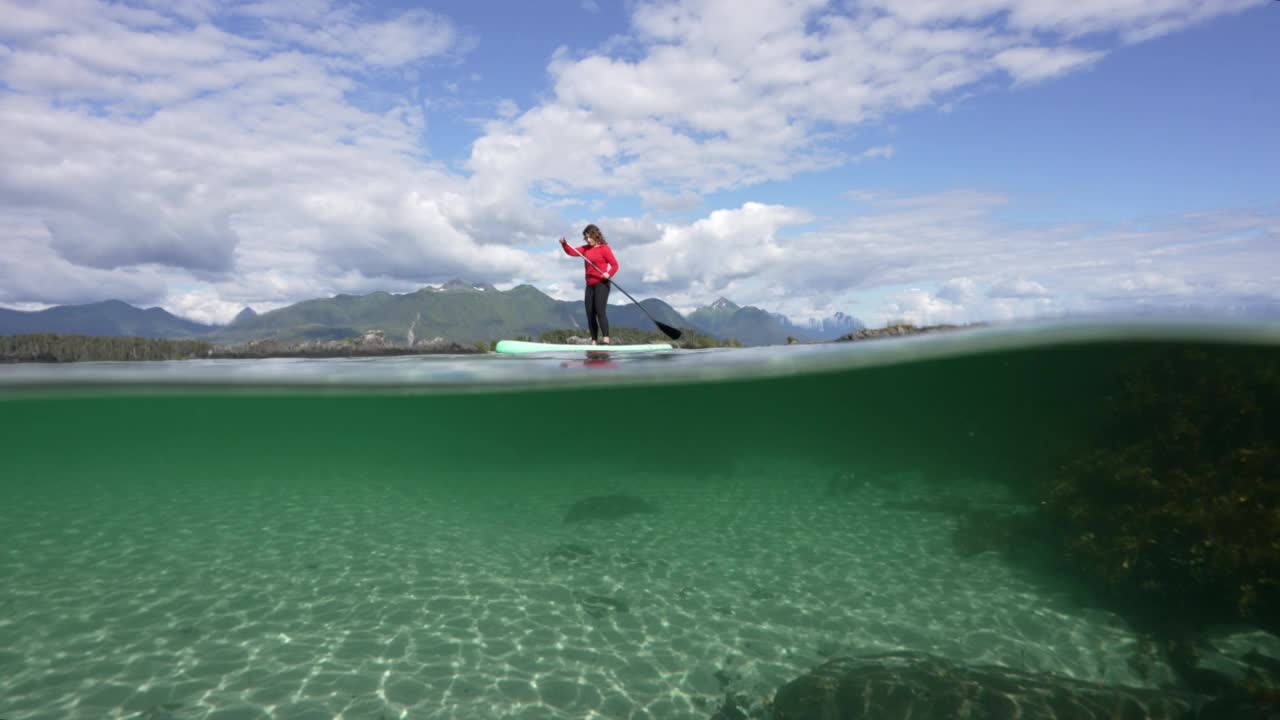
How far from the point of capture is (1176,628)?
847 cm

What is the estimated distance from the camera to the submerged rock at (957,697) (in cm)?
625

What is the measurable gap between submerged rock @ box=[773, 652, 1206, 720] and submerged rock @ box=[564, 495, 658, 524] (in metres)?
8.66

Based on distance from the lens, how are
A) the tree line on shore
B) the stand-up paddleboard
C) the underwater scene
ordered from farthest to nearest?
1. the tree line on shore
2. the stand-up paddleboard
3. the underwater scene

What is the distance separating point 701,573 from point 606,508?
492 cm

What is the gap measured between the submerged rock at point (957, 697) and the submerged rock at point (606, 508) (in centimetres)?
866

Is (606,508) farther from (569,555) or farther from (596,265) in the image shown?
(596,265)

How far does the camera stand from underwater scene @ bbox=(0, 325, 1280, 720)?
6941 millimetres

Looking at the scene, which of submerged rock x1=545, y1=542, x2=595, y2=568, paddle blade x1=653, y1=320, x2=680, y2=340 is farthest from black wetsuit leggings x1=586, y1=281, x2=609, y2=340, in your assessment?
submerged rock x1=545, y1=542, x2=595, y2=568

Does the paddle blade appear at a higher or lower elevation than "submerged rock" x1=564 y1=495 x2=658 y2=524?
higher

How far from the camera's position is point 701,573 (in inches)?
435

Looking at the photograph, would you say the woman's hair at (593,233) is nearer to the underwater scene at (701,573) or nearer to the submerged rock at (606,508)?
the underwater scene at (701,573)

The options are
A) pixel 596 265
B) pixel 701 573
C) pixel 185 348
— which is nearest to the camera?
pixel 701 573

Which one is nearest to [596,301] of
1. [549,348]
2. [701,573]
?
[549,348]

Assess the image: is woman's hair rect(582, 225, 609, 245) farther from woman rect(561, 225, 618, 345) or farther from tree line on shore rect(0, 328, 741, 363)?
tree line on shore rect(0, 328, 741, 363)
